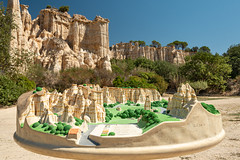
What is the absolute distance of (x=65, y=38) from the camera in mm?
44969

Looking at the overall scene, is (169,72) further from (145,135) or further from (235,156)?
(145,135)

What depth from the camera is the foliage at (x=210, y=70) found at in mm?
34875

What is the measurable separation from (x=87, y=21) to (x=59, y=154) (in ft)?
156

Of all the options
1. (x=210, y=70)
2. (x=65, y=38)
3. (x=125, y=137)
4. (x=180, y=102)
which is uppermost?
(x=65, y=38)

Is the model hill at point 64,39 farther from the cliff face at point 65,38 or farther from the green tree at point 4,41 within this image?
the green tree at point 4,41

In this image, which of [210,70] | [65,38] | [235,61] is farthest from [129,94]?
[235,61]

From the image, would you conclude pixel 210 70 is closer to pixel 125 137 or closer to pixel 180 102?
pixel 180 102

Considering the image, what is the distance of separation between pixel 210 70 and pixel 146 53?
3053cm

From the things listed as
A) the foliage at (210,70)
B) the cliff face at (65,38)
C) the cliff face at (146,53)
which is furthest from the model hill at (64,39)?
the foliage at (210,70)

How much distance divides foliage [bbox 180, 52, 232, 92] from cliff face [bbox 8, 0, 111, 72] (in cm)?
2028

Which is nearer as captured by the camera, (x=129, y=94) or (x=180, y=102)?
(x=180, y=102)

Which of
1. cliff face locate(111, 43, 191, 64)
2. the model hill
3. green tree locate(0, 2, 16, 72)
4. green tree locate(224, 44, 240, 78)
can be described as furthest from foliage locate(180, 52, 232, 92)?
green tree locate(0, 2, 16, 72)

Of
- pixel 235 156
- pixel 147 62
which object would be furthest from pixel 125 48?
pixel 235 156

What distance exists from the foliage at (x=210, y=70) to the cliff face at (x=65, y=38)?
20281mm
